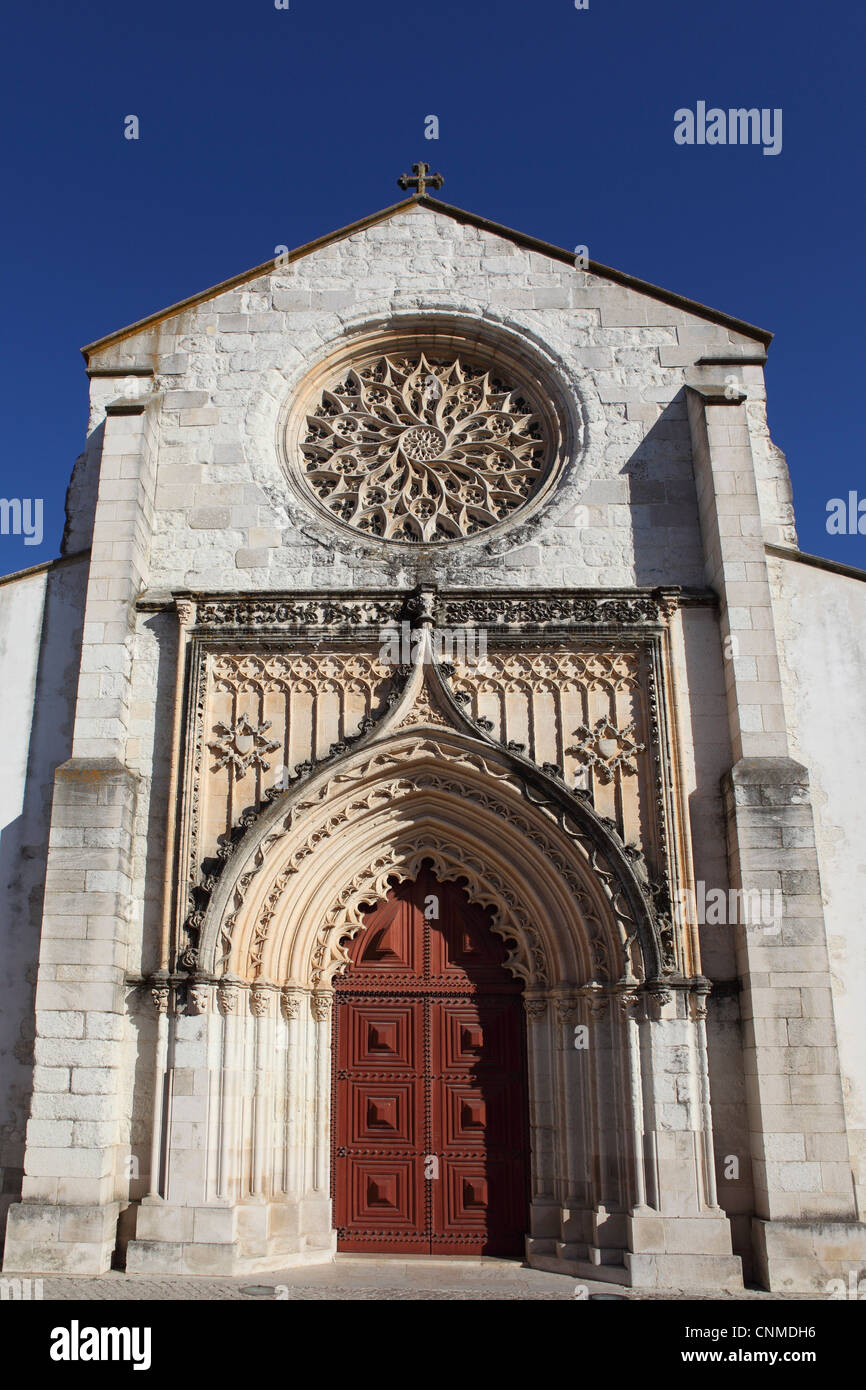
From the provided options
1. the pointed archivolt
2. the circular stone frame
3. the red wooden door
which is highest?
the circular stone frame

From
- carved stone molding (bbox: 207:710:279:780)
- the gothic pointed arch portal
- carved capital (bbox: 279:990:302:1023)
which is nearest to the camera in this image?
the gothic pointed arch portal

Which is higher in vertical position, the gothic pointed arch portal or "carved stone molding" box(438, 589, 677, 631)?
"carved stone molding" box(438, 589, 677, 631)

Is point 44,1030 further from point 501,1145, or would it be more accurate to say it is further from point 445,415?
point 445,415

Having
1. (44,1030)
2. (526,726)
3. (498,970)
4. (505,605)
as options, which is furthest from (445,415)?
(44,1030)

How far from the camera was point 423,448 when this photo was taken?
38.2ft

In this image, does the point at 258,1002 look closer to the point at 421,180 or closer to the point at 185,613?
the point at 185,613

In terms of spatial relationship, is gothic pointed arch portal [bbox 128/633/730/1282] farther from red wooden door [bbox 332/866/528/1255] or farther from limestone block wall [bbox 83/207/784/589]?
limestone block wall [bbox 83/207/784/589]

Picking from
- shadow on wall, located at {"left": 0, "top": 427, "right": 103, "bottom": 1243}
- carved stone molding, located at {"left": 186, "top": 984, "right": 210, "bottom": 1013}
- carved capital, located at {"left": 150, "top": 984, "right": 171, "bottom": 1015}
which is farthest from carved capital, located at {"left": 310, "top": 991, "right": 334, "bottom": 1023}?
shadow on wall, located at {"left": 0, "top": 427, "right": 103, "bottom": 1243}

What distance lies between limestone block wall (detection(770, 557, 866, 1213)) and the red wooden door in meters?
2.82

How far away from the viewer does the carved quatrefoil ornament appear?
11336 millimetres

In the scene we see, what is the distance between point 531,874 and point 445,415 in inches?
202

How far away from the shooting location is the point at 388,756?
9.91 m

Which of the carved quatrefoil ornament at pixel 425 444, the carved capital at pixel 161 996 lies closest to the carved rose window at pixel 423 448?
the carved quatrefoil ornament at pixel 425 444

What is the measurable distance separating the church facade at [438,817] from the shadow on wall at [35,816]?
38mm
